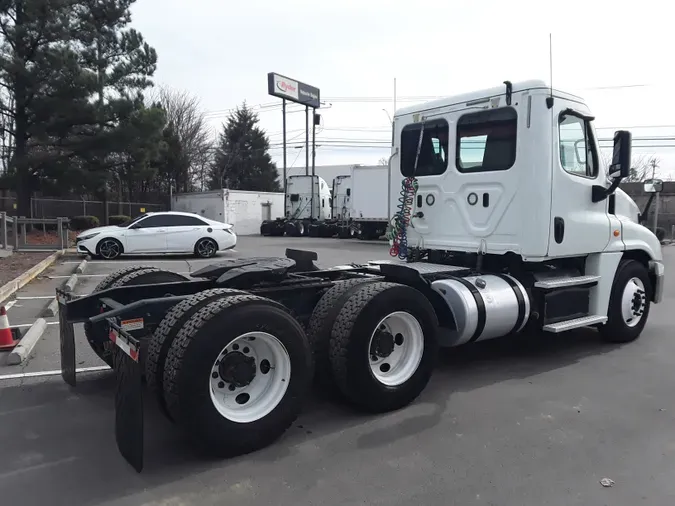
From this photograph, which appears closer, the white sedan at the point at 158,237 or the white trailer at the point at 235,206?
the white sedan at the point at 158,237

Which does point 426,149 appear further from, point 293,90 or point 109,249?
point 293,90

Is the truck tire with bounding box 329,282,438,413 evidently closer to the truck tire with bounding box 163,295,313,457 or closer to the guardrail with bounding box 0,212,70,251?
the truck tire with bounding box 163,295,313,457

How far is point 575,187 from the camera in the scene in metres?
6.05

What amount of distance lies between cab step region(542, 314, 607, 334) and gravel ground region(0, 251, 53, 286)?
9.69 meters

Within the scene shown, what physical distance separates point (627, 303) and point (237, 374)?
5.21m

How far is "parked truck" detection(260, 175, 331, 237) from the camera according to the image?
33.9 meters

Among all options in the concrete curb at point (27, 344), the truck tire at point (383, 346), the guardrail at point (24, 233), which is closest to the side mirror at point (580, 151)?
the truck tire at point (383, 346)

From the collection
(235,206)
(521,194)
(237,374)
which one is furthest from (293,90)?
(237,374)

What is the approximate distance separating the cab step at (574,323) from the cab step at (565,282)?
390 millimetres

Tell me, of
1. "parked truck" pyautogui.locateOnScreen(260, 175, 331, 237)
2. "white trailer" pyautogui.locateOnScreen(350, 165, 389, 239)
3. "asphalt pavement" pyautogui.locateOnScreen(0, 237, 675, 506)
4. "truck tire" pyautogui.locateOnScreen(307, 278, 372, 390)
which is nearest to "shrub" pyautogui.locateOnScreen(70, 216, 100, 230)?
"parked truck" pyautogui.locateOnScreen(260, 175, 331, 237)

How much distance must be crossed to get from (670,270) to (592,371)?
12.0 meters

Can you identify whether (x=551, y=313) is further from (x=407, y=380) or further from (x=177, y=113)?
(x=177, y=113)

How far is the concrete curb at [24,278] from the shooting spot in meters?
9.54

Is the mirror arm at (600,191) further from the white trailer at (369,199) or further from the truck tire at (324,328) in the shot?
the white trailer at (369,199)
